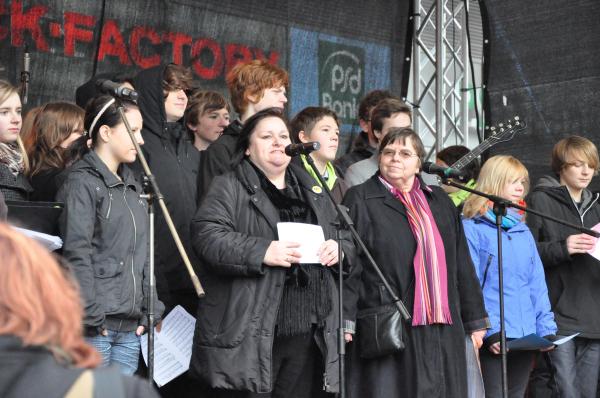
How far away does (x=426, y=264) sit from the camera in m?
4.90

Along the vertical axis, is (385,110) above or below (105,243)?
above

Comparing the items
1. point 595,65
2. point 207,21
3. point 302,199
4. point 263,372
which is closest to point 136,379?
point 263,372

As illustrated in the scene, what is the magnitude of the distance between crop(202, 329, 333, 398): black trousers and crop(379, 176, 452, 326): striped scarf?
575 mm

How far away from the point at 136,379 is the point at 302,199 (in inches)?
116

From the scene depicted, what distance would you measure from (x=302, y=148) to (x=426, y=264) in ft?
3.14

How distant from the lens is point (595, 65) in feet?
23.0

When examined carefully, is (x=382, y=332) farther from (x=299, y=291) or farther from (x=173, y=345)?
(x=173, y=345)

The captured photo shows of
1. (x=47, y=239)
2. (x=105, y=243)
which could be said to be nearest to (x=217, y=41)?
(x=105, y=243)

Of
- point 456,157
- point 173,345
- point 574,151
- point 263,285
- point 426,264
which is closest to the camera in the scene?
point 263,285

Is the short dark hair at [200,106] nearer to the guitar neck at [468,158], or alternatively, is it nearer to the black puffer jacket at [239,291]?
the black puffer jacket at [239,291]

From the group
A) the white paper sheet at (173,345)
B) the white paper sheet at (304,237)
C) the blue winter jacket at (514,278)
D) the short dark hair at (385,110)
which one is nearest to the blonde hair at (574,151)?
the blue winter jacket at (514,278)

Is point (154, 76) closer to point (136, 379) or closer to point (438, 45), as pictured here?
point (438, 45)

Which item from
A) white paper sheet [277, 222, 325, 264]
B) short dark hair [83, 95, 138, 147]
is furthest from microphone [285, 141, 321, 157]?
short dark hair [83, 95, 138, 147]

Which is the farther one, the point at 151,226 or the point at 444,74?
the point at 444,74
